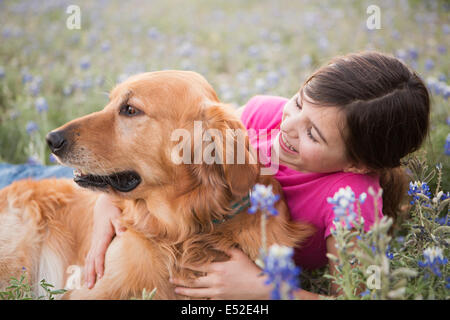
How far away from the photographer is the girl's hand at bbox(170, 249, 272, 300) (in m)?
1.97

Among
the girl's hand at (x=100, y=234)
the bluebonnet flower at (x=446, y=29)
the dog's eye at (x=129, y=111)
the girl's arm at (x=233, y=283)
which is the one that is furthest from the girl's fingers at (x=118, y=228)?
the bluebonnet flower at (x=446, y=29)

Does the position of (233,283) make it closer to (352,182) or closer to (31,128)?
(352,182)

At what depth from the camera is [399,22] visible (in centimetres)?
680

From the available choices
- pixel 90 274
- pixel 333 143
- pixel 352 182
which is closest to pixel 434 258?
pixel 352 182

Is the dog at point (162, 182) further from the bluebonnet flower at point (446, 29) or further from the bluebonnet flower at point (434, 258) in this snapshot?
the bluebonnet flower at point (446, 29)

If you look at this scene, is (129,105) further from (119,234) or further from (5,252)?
(5,252)

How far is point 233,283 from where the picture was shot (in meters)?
1.97

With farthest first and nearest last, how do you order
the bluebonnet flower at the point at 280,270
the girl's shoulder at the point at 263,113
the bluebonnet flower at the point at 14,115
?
1. the bluebonnet flower at the point at 14,115
2. the girl's shoulder at the point at 263,113
3. the bluebonnet flower at the point at 280,270

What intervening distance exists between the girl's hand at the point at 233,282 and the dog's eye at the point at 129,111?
2.85 ft

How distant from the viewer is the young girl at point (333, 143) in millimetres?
2014

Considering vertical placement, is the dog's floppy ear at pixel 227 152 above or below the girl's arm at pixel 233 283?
above

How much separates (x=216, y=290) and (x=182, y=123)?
846mm

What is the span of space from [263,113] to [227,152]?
1.10m
